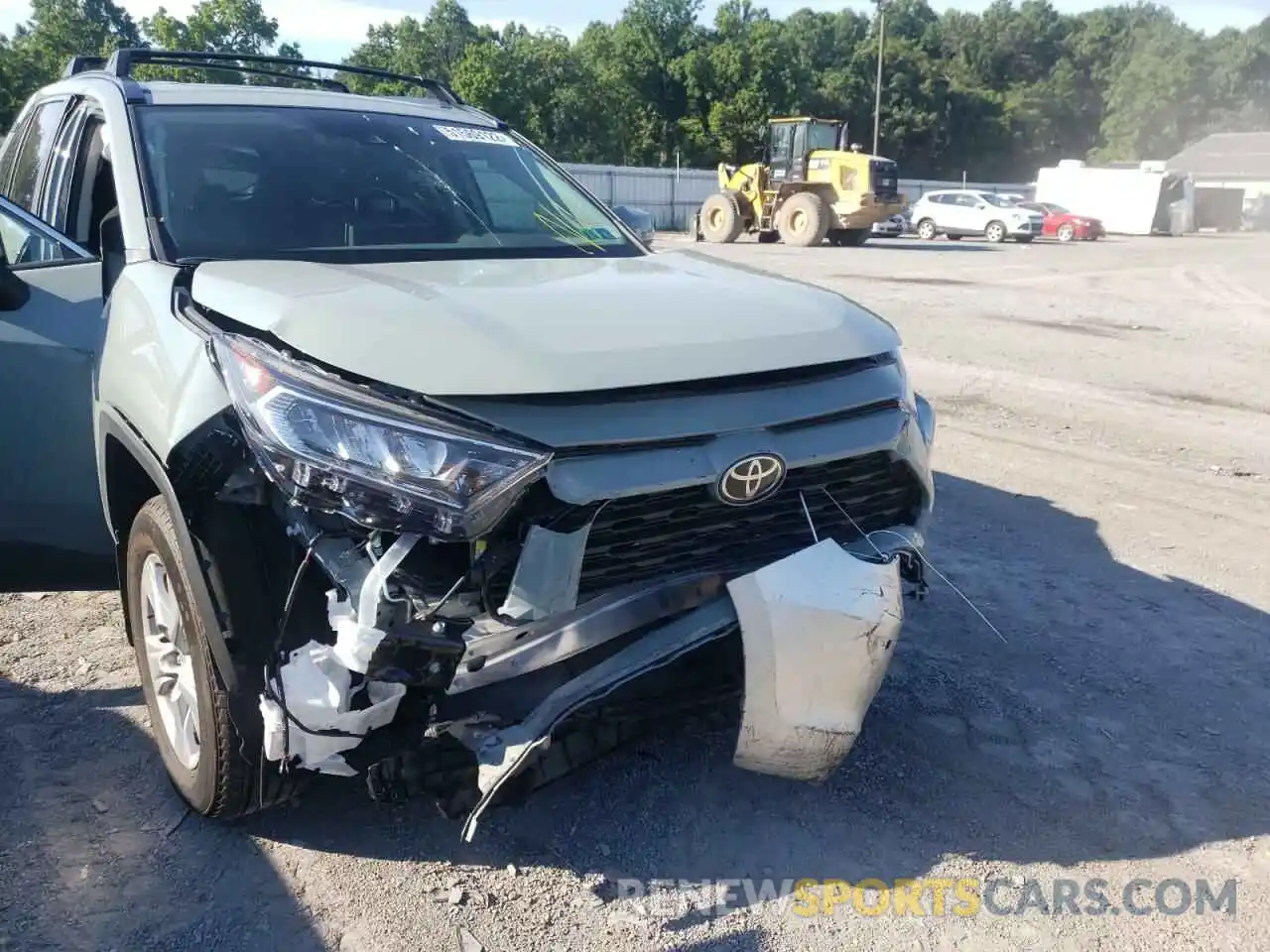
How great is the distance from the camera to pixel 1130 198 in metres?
42.7

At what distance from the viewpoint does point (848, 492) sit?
2.74m

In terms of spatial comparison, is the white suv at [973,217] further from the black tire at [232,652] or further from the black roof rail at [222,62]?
the black tire at [232,652]

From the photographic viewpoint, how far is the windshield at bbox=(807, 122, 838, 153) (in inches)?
1070

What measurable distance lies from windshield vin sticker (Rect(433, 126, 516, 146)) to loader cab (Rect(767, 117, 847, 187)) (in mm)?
24130

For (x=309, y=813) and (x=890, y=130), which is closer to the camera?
(x=309, y=813)

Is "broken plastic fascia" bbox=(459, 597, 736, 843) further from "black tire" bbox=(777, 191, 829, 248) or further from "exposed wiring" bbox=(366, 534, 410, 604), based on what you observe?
"black tire" bbox=(777, 191, 829, 248)

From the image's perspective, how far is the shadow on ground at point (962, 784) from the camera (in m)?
2.79

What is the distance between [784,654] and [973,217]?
1359 inches

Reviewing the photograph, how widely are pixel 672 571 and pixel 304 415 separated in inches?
34.4

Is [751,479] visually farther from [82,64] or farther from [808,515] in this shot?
[82,64]

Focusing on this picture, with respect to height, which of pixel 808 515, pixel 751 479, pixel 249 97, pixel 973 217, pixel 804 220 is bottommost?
pixel 973 217

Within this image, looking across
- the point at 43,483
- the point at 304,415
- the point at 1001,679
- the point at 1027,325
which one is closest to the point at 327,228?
the point at 43,483

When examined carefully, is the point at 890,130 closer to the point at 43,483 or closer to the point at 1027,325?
the point at 1027,325

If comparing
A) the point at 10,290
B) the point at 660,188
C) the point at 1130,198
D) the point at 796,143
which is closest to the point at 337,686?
the point at 10,290
